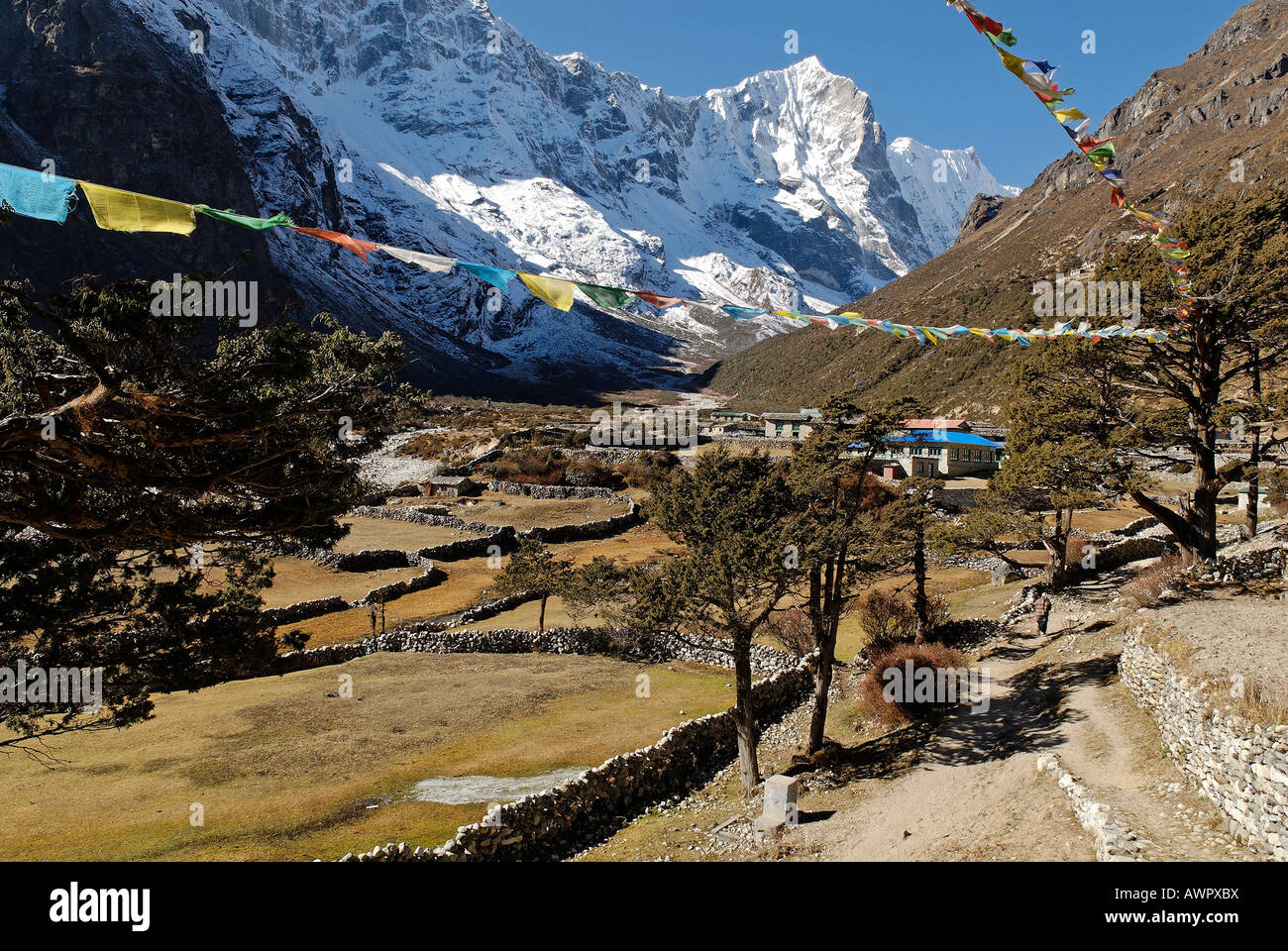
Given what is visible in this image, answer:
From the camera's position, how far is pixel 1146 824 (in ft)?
30.3

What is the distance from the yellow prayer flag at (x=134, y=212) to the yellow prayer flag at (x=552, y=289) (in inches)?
132

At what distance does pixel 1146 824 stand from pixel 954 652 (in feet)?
40.5

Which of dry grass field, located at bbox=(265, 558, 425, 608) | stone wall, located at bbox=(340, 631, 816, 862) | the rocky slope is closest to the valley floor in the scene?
stone wall, located at bbox=(340, 631, 816, 862)

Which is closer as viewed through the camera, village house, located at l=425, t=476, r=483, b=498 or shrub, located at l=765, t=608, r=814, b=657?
shrub, located at l=765, t=608, r=814, b=657

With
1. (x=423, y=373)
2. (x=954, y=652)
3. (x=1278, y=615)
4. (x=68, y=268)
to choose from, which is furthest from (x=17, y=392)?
(x=423, y=373)

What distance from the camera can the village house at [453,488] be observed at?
2388 inches

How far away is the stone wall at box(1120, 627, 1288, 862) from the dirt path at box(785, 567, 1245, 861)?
11.5 inches

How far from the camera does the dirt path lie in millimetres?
9383

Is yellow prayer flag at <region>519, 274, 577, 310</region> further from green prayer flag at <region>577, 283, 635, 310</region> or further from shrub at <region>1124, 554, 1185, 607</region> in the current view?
shrub at <region>1124, 554, 1185, 607</region>

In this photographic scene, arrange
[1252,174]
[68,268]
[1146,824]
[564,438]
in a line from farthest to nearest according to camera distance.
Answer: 1. [68,268]
2. [564,438]
3. [1252,174]
4. [1146,824]

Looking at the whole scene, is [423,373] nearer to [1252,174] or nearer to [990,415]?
[990,415]

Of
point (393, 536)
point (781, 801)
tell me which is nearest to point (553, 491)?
point (393, 536)

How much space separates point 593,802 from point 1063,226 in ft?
388

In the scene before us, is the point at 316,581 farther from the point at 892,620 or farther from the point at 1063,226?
the point at 1063,226
